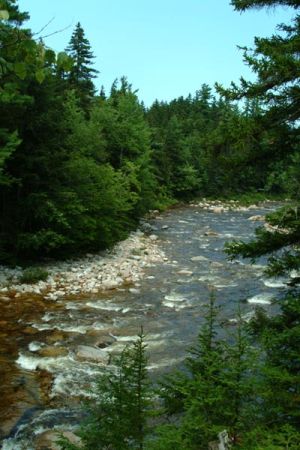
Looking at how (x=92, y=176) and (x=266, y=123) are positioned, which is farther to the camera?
(x=92, y=176)

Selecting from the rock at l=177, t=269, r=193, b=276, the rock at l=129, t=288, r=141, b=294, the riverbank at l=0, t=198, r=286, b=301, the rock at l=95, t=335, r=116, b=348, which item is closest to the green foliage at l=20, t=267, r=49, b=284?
the riverbank at l=0, t=198, r=286, b=301

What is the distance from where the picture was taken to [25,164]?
1483 centimetres

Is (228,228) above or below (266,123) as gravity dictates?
below

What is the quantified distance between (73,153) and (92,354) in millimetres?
9965

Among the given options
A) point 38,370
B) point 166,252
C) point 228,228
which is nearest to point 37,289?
point 38,370

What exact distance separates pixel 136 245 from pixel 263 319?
52.0 feet

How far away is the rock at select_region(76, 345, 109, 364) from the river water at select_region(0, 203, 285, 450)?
4 cm

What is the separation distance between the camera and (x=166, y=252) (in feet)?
68.9

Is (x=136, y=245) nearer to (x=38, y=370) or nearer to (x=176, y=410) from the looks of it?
(x=38, y=370)

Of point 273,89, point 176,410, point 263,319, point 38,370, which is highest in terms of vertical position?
point 273,89

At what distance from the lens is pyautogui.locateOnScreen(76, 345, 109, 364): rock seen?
888 centimetres

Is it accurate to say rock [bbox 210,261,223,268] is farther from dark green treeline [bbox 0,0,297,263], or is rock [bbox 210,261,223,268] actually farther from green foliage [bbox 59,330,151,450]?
green foliage [bbox 59,330,151,450]

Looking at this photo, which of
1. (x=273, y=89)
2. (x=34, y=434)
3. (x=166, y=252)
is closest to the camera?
(x=273, y=89)

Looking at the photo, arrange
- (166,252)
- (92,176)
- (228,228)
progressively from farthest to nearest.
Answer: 1. (228,228)
2. (166,252)
3. (92,176)
